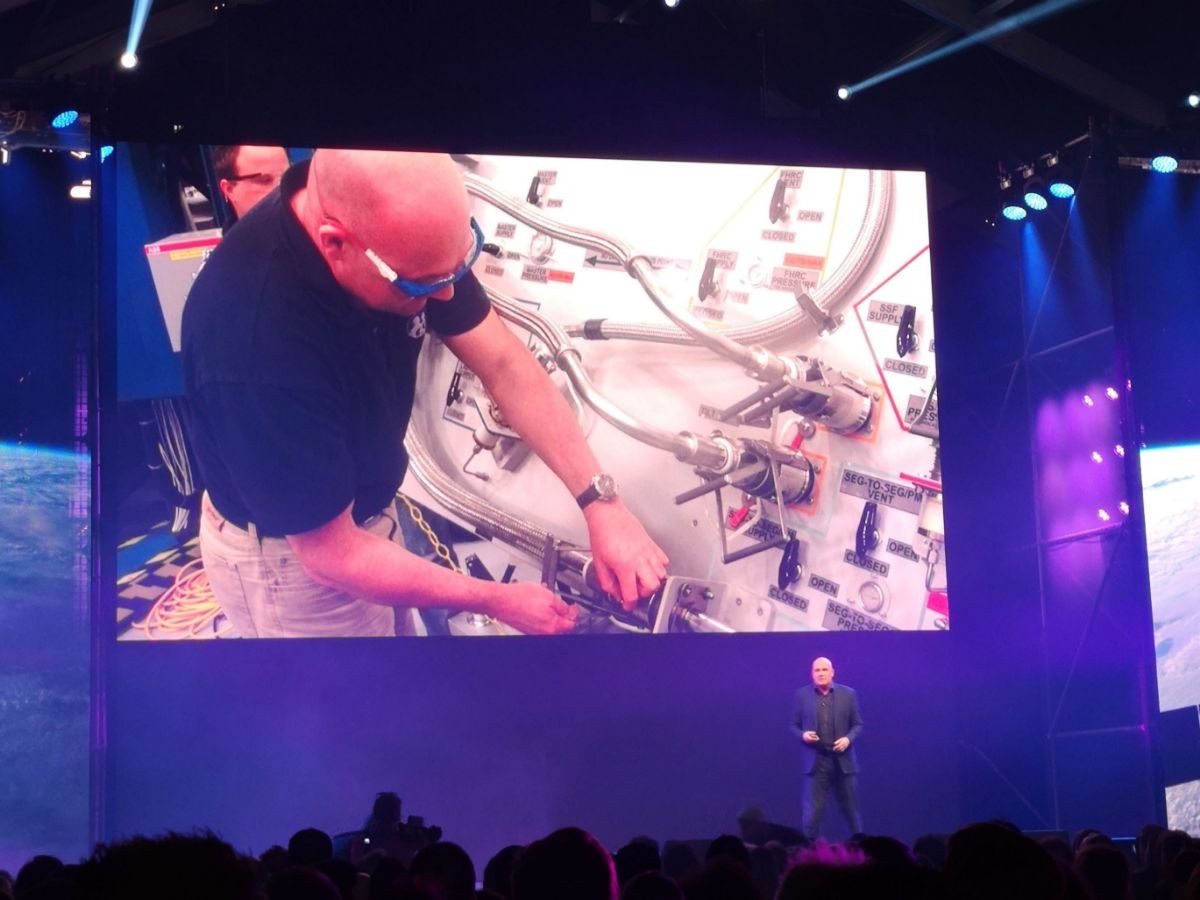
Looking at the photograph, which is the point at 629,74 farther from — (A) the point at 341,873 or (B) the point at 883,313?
(A) the point at 341,873

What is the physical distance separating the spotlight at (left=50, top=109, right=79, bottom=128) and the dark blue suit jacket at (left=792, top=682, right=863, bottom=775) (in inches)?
206

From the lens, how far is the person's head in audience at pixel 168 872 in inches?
55.7

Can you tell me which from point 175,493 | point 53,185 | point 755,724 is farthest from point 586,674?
point 53,185

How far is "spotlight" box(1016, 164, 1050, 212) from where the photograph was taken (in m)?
8.25

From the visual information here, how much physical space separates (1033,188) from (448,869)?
7000 mm

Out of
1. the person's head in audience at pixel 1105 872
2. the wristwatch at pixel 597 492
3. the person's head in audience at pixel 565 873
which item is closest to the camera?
the person's head in audience at pixel 565 873

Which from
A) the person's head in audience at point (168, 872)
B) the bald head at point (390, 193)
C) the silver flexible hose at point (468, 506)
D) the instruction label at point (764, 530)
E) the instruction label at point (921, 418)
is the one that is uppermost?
the bald head at point (390, 193)

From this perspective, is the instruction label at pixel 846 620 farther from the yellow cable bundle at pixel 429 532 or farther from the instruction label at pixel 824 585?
the yellow cable bundle at pixel 429 532

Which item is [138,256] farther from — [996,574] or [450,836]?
[996,574]

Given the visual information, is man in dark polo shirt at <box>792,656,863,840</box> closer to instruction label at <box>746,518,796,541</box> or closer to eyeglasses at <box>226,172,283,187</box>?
instruction label at <box>746,518,796,541</box>

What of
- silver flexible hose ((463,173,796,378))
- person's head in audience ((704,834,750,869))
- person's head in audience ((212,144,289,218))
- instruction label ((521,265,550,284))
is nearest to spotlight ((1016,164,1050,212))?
silver flexible hose ((463,173,796,378))

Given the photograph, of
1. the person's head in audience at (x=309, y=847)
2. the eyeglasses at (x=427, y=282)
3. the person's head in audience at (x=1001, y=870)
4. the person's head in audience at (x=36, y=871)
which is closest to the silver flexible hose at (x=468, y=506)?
the eyeglasses at (x=427, y=282)

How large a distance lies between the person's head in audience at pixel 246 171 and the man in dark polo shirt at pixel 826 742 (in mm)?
4170

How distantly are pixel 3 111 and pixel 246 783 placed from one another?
13.3 feet
